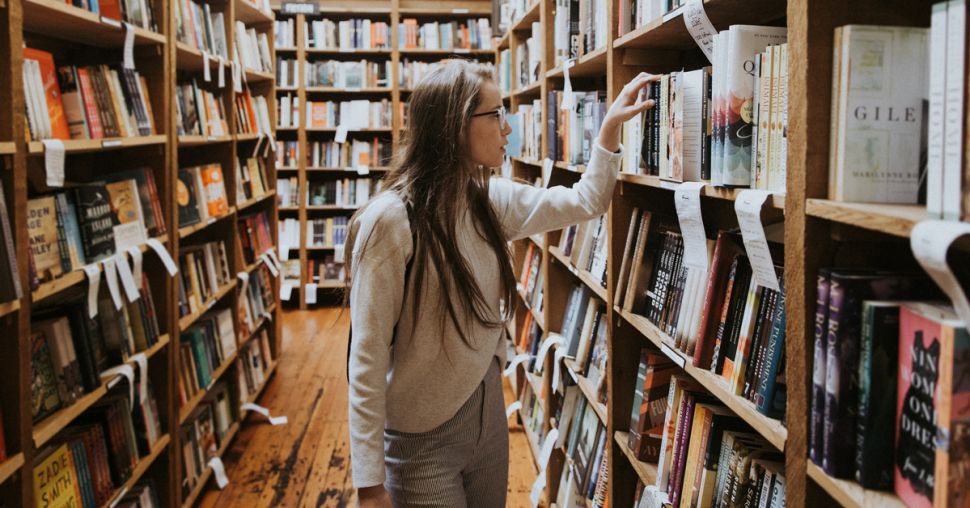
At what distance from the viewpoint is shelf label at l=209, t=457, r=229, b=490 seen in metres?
3.01

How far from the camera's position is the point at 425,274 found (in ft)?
4.92

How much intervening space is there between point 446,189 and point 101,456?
1.36 meters

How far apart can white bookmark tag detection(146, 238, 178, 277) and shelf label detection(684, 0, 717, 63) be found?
72.0 inches

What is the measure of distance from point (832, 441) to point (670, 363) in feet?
2.70

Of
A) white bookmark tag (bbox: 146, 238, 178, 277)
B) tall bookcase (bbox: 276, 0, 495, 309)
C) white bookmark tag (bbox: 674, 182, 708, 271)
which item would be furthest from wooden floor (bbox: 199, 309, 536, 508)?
tall bookcase (bbox: 276, 0, 495, 309)

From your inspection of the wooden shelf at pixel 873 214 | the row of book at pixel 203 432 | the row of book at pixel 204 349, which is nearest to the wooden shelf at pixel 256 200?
the row of book at pixel 204 349

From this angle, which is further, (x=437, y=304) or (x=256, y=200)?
(x=256, y=200)

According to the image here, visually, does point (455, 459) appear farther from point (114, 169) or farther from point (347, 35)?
point (347, 35)

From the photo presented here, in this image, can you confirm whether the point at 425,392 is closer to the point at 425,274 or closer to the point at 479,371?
the point at 479,371

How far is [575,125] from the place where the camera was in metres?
2.36

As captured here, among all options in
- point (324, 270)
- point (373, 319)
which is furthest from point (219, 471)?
point (324, 270)

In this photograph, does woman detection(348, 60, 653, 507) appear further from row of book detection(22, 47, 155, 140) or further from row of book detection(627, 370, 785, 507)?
row of book detection(22, 47, 155, 140)

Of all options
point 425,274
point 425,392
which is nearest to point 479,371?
point 425,392

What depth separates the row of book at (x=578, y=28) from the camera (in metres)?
2.08
